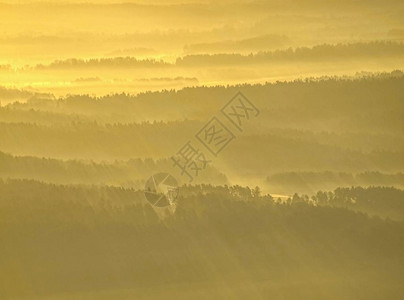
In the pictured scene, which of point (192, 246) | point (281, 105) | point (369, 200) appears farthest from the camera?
point (281, 105)

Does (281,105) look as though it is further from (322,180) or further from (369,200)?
(369,200)

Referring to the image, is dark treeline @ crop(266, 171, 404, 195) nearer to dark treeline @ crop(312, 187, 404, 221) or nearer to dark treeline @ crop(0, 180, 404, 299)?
dark treeline @ crop(312, 187, 404, 221)

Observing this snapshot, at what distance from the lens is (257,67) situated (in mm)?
8445

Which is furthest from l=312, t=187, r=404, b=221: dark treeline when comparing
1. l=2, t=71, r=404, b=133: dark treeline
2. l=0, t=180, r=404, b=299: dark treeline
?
l=2, t=71, r=404, b=133: dark treeline

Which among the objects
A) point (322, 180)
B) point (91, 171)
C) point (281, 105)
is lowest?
point (322, 180)

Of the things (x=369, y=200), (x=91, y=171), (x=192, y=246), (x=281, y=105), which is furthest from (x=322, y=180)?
(x=91, y=171)

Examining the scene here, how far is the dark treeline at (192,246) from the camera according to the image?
5660mm

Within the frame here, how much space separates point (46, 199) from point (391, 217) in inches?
110

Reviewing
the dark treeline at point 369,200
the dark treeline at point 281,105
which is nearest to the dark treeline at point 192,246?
Answer: the dark treeline at point 369,200

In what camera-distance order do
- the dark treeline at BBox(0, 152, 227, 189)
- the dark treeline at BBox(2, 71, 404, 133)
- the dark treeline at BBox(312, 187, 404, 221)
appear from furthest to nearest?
the dark treeline at BBox(2, 71, 404, 133) < the dark treeline at BBox(0, 152, 227, 189) < the dark treeline at BBox(312, 187, 404, 221)

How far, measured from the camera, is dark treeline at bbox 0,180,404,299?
566 centimetres

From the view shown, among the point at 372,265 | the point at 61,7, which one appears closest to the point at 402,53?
the point at 372,265

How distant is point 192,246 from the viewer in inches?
235

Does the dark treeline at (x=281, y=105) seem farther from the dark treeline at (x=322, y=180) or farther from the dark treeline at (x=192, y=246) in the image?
the dark treeline at (x=192, y=246)
